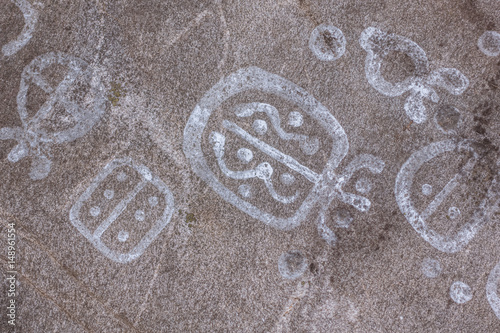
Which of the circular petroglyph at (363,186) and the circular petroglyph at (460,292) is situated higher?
the circular petroglyph at (363,186)

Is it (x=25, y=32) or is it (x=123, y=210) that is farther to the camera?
(x=25, y=32)

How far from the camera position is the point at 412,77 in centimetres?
274

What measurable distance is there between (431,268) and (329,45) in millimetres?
2142

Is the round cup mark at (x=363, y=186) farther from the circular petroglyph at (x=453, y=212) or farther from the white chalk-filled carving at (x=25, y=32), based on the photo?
the white chalk-filled carving at (x=25, y=32)

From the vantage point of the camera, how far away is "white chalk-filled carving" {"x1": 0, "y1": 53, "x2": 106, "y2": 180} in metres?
2.75

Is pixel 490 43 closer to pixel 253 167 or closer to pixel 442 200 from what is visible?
pixel 442 200

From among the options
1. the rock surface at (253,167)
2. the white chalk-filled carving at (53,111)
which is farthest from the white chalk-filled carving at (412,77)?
the white chalk-filled carving at (53,111)

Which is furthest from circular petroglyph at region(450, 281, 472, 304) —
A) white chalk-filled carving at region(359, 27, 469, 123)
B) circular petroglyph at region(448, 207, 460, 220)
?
white chalk-filled carving at region(359, 27, 469, 123)

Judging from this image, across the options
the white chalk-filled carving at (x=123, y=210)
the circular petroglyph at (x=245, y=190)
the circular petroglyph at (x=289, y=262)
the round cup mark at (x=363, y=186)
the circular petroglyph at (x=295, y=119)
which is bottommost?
the white chalk-filled carving at (x=123, y=210)

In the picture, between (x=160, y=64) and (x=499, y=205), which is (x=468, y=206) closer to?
(x=499, y=205)

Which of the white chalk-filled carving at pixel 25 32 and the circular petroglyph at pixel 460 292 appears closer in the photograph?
the circular petroglyph at pixel 460 292

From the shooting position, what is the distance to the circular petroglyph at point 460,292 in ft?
8.77

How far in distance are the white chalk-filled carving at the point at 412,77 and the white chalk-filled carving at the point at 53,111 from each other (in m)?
2.45

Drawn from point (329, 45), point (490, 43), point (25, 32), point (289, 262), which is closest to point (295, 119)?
point (329, 45)
